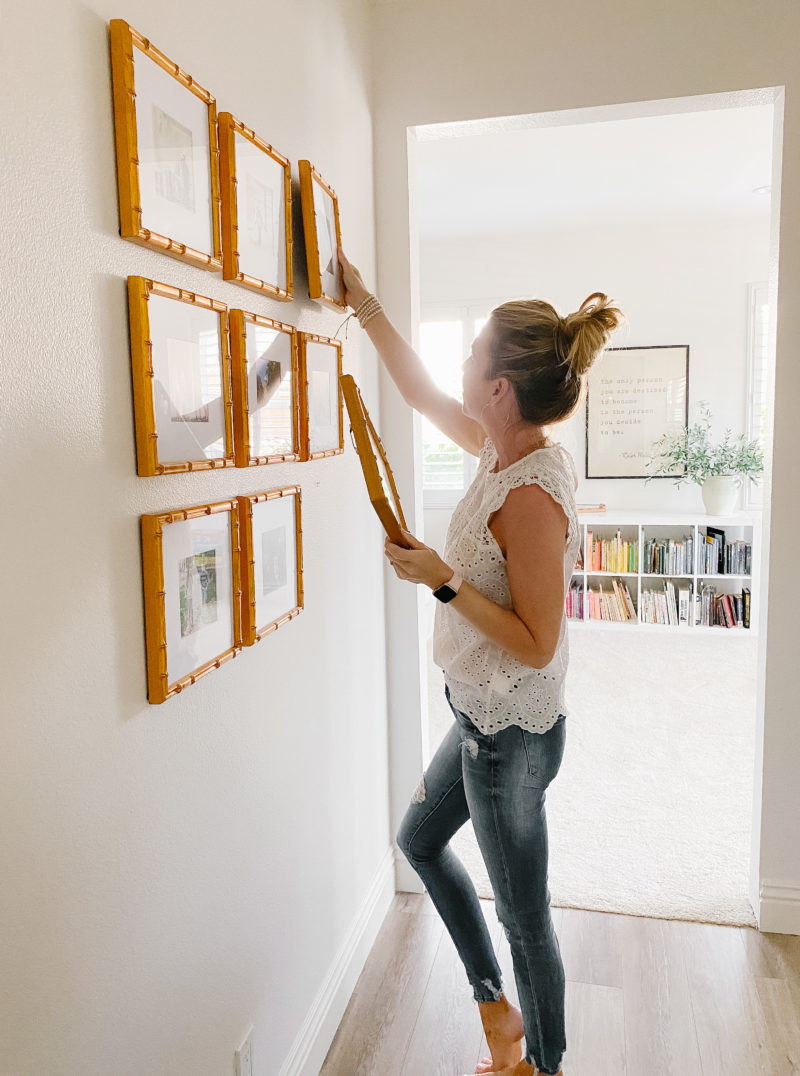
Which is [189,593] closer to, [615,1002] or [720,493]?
[615,1002]

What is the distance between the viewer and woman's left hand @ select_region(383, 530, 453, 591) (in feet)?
4.61

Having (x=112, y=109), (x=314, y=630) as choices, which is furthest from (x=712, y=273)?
(x=112, y=109)

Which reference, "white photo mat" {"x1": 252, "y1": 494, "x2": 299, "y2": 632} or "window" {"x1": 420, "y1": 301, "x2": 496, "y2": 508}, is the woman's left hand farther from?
"window" {"x1": 420, "y1": 301, "x2": 496, "y2": 508}

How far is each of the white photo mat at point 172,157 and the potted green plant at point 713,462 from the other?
491cm

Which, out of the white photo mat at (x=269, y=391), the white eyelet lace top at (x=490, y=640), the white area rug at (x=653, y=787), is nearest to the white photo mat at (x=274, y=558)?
the white photo mat at (x=269, y=391)

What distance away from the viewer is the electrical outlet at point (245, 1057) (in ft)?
4.53

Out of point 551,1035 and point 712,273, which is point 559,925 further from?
point 712,273

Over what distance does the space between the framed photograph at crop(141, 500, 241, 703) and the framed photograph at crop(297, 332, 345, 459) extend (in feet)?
1.26

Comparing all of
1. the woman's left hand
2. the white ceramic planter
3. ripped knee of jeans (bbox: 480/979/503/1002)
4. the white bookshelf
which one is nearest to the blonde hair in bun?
the woman's left hand

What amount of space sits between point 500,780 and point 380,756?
824 mm

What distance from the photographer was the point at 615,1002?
197 centimetres

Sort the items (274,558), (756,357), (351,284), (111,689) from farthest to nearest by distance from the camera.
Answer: (756,357)
(351,284)
(274,558)
(111,689)

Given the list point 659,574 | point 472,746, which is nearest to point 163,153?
point 472,746

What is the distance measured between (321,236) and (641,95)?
984 millimetres
